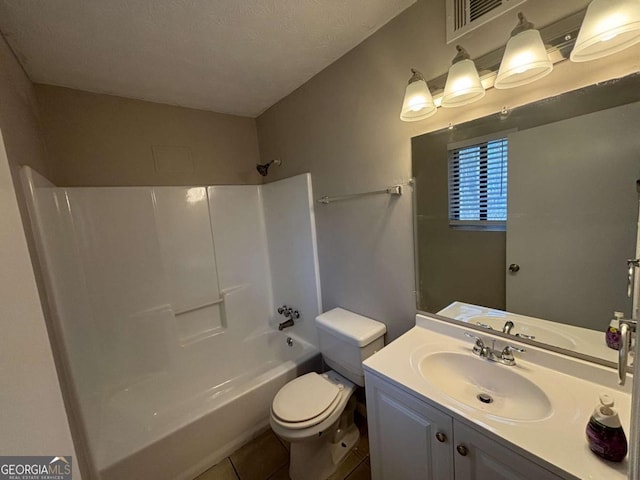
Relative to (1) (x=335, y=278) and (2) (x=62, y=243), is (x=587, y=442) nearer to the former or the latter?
(1) (x=335, y=278)

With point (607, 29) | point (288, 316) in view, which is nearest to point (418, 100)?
point (607, 29)

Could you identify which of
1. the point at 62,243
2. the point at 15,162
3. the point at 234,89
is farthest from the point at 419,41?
Result: the point at 62,243

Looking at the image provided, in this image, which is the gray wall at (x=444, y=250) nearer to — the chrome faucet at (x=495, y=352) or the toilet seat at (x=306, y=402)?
the chrome faucet at (x=495, y=352)

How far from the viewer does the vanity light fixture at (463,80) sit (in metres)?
0.99

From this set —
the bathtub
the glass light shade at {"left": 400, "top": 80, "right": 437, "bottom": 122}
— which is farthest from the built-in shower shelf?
the glass light shade at {"left": 400, "top": 80, "right": 437, "bottom": 122}

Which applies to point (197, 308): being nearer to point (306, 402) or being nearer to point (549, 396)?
point (306, 402)

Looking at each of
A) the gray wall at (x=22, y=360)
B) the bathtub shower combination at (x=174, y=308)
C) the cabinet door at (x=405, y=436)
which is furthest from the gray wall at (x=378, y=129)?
the gray wall at (x=22, y=360)

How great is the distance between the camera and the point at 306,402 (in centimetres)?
143

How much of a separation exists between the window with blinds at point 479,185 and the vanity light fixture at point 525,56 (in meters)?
0.23

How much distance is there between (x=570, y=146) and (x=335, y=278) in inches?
54.7

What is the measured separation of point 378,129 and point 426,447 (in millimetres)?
1491

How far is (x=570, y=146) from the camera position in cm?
90

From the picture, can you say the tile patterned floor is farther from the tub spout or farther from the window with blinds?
the window with blinds

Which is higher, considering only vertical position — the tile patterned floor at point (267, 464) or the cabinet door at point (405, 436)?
the cabinet door at point (405, 436)
